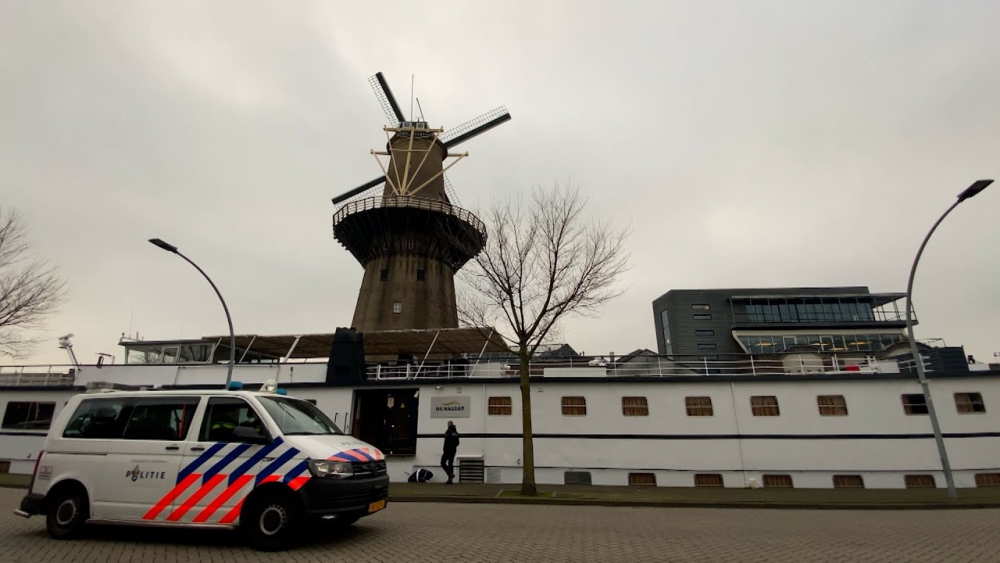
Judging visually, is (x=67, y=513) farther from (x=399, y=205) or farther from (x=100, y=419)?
(x=399, y=205)

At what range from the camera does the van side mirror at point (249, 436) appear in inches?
272

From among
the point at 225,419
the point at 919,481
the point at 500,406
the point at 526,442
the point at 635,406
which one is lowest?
the point at 919,481

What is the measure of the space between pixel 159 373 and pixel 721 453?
2409 cm

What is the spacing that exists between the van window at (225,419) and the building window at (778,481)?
1768 cm

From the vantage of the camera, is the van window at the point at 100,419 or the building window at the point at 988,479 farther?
the building window at the point at 988,479

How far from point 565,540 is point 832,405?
1556cm

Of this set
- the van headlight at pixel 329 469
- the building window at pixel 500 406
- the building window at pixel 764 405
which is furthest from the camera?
the building window at pixel 500 406

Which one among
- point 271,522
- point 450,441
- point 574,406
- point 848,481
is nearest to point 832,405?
point 848,481

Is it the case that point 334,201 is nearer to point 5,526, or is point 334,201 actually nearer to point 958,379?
point 5,526

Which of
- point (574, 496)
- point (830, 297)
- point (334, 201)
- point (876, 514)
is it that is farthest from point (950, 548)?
point (830, 297)

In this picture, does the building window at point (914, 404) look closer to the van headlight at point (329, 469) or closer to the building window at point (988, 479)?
the building window at point (988, 479)

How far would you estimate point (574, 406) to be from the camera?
62.3ft

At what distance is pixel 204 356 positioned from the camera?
23.5 meters

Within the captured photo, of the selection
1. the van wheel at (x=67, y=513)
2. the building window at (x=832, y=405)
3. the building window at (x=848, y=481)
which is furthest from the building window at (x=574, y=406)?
the van wheel at (x=67, y=513)
